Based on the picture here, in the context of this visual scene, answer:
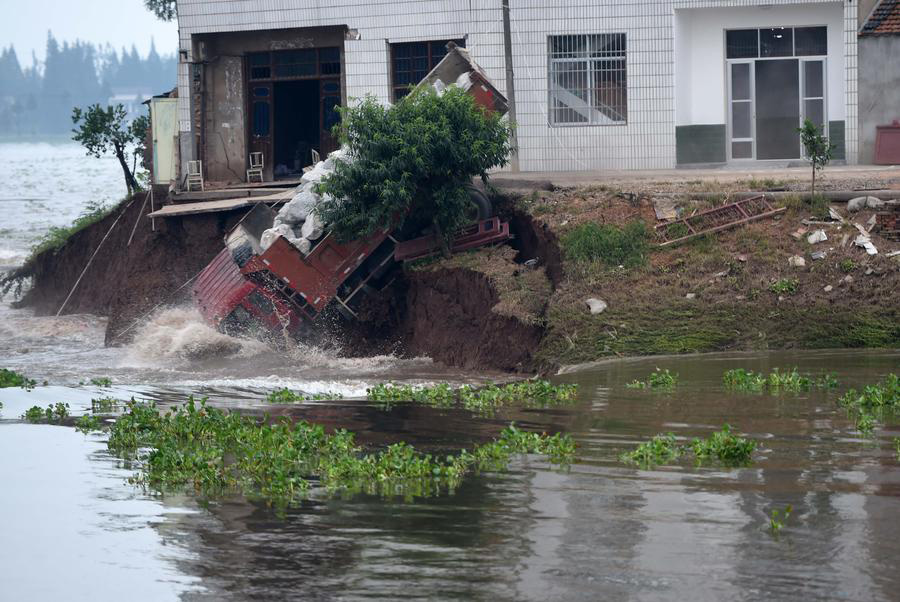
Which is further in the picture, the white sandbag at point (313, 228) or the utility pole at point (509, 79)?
the utility pole at point (509, 79)

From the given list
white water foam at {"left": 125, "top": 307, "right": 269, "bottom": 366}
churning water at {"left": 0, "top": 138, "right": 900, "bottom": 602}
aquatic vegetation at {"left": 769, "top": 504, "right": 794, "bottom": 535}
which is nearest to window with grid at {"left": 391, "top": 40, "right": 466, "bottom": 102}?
white water foam at {"left": 125, "top": 307, "right": 269, "bottom": 366}

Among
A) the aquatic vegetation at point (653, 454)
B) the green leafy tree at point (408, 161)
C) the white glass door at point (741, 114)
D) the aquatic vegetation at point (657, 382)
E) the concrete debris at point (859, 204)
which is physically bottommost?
the aquatic vegetation at point (653, 454)

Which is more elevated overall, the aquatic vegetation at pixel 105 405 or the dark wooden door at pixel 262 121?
the dark wooden door at pixel 262 121

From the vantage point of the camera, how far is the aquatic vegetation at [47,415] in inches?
557

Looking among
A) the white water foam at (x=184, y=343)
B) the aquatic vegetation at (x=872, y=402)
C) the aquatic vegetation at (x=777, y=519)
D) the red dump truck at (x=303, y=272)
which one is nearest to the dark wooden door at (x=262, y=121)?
the white water foam at (x=184, y=343)

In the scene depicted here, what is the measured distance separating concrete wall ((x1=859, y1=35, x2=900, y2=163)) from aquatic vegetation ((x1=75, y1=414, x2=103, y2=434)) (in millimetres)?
16567

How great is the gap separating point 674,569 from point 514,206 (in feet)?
42.6

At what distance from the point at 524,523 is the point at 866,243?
10.3 metres

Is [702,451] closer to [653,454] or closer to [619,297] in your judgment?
[653,454]

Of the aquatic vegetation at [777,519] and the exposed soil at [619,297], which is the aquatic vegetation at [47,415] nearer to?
the exposed soil at [619,297]

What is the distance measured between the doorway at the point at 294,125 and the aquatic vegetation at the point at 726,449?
17.7 m

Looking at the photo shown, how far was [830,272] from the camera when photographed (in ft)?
57.1

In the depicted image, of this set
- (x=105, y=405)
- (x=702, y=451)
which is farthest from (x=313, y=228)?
(x=702, y=451)

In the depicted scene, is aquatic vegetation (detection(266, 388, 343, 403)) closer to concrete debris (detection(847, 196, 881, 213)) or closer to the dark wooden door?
concrete debris (detection(847, 196, 881, 213))
